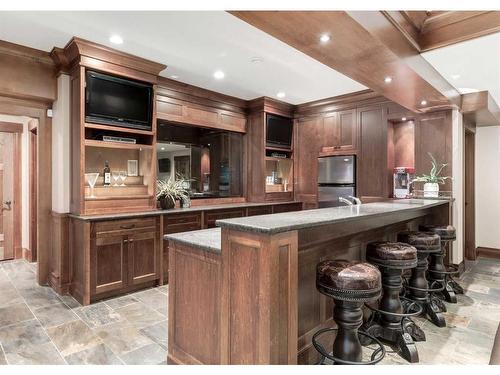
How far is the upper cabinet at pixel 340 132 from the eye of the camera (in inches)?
206

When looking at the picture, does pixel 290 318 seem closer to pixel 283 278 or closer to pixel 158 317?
pixel 283 278

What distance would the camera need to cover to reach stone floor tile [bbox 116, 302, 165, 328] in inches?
116

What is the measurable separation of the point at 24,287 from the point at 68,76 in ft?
8.59

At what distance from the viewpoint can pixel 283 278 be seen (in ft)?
5.24

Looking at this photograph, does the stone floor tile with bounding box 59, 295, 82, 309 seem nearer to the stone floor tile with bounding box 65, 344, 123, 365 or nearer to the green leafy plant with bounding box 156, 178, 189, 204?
the stone floor tile with bounding box 65, 344, 123, 365

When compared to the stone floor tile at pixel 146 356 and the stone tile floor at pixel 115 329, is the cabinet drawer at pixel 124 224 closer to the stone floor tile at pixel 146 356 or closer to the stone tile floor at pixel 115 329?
the stone tile floor at pixel 115 329

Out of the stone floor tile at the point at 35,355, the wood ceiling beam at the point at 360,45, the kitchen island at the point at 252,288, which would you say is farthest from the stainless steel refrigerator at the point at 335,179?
the stone floor tile at the point at 35,355

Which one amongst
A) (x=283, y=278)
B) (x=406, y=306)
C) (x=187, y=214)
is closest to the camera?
(x=283, y=278)

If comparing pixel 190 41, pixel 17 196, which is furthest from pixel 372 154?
pixel 17 196

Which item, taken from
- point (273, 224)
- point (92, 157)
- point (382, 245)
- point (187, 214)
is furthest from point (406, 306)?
point (92, 157)

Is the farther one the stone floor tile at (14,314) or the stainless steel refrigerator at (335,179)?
the stainless steel refrigerator at (335,179)

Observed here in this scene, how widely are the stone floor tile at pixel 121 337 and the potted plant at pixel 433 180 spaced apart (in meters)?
3.93

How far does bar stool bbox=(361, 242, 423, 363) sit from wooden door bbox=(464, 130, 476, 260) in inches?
150

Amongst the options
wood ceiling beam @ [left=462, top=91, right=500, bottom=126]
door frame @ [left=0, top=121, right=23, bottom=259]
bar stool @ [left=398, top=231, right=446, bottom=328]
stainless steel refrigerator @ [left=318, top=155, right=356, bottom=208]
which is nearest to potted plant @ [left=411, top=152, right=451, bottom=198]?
wood ceiling beam @ [left=462, top=91, right=500, bottom=126]
